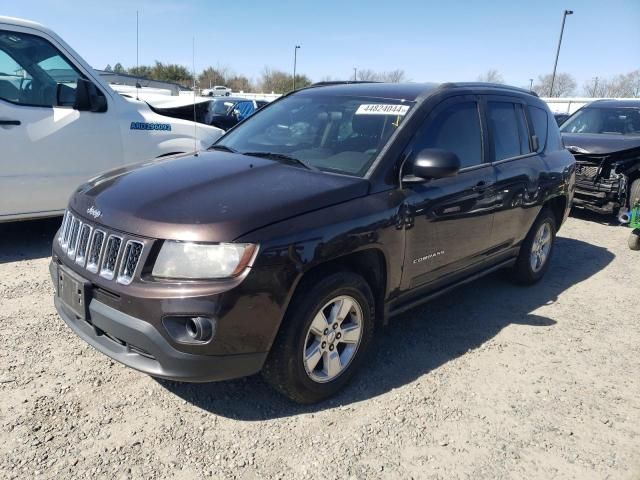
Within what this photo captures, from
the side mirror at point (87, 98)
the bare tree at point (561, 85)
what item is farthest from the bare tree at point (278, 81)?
the side mirror at point (87, 98)

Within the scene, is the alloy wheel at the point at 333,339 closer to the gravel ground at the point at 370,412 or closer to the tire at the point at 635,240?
the gravel ground at the point at 370,412

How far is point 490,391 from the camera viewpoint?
324 centimetres

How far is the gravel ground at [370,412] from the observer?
2500 mm

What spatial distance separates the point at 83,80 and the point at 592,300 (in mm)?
5414

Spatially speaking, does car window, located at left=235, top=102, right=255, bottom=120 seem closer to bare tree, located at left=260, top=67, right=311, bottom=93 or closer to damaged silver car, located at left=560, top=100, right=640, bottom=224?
damaged silver car, located at left=560, top=100, right=640, bottom=224

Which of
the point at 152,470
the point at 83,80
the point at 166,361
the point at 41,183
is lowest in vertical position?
the point at 152,470

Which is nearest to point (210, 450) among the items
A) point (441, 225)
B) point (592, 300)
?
point (441, 225)

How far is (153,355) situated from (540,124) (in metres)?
4.25

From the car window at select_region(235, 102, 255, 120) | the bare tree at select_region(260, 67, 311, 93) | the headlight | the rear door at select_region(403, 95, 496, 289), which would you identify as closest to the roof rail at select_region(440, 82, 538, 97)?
the rear door at select_region(403, 95, 496, 289)

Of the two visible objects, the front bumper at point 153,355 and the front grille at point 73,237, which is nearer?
the front bumper at point 153,355

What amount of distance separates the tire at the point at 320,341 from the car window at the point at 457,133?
1089 millimetres

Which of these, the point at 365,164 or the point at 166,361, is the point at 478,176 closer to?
the point at 365,164

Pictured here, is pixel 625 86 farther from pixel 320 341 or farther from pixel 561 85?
pixel 320 341

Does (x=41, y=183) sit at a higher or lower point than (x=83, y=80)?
lower
